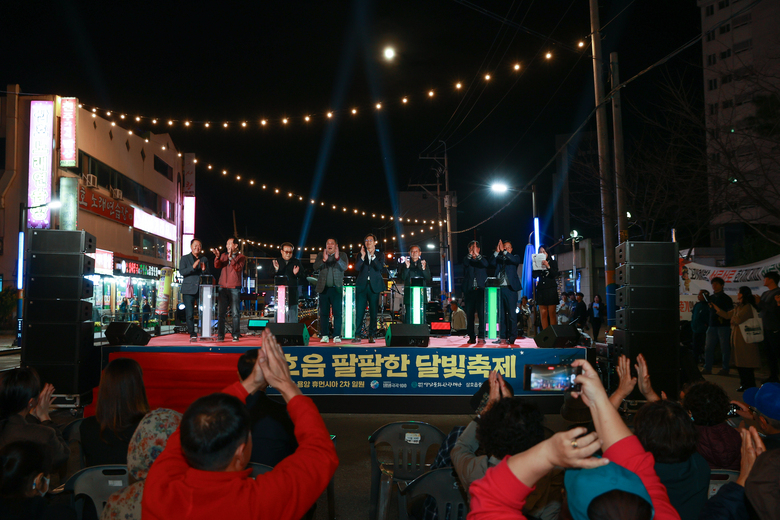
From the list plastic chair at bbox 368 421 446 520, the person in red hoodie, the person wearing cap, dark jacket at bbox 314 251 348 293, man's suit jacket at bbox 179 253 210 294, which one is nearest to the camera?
the person in red hoodie

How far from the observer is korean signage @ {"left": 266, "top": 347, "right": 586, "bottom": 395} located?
743 centimetres

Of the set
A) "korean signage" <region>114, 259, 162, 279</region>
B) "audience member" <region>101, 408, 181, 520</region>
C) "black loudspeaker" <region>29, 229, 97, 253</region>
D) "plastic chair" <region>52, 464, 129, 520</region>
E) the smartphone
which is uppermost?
"korean signage" <region>114, 259, 162, 279</region>

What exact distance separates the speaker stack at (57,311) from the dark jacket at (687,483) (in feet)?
25.3

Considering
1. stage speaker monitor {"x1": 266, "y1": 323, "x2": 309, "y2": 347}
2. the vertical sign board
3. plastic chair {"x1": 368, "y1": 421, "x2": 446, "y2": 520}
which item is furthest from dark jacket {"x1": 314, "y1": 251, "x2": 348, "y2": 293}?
the vertical sign board

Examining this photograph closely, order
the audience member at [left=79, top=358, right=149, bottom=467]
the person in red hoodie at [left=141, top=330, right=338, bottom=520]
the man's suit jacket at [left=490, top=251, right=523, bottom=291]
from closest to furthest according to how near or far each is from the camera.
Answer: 1. the person in red hoodie at [left=141, top=330, right=338, bottom=520]
2. the audience member at [left=79, top=358, right=149, bottom=467]
3. the man's suit jacket at [left=490, top=251, right=523, bottom=291]

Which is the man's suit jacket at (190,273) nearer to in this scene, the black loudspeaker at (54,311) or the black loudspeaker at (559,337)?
the black loudspeaker at (54,311)

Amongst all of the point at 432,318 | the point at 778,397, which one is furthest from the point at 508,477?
the point at 432,318

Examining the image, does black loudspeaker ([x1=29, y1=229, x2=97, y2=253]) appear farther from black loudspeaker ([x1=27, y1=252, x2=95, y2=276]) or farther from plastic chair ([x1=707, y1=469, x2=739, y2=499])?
plastic chair ([x1=707, y1=469, x2=739, y2=499])

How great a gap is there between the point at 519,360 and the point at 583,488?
6.36m

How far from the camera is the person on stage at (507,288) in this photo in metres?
8.74

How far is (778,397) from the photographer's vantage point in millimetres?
2910

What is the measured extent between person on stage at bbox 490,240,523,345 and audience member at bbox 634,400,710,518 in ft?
20.5

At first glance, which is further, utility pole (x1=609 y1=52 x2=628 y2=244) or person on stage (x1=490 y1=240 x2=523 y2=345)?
utility pole (x1=609 y1=52 x2=628 y2=244)

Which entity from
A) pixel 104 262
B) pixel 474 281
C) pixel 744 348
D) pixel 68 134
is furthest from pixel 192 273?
pixel 104 262
